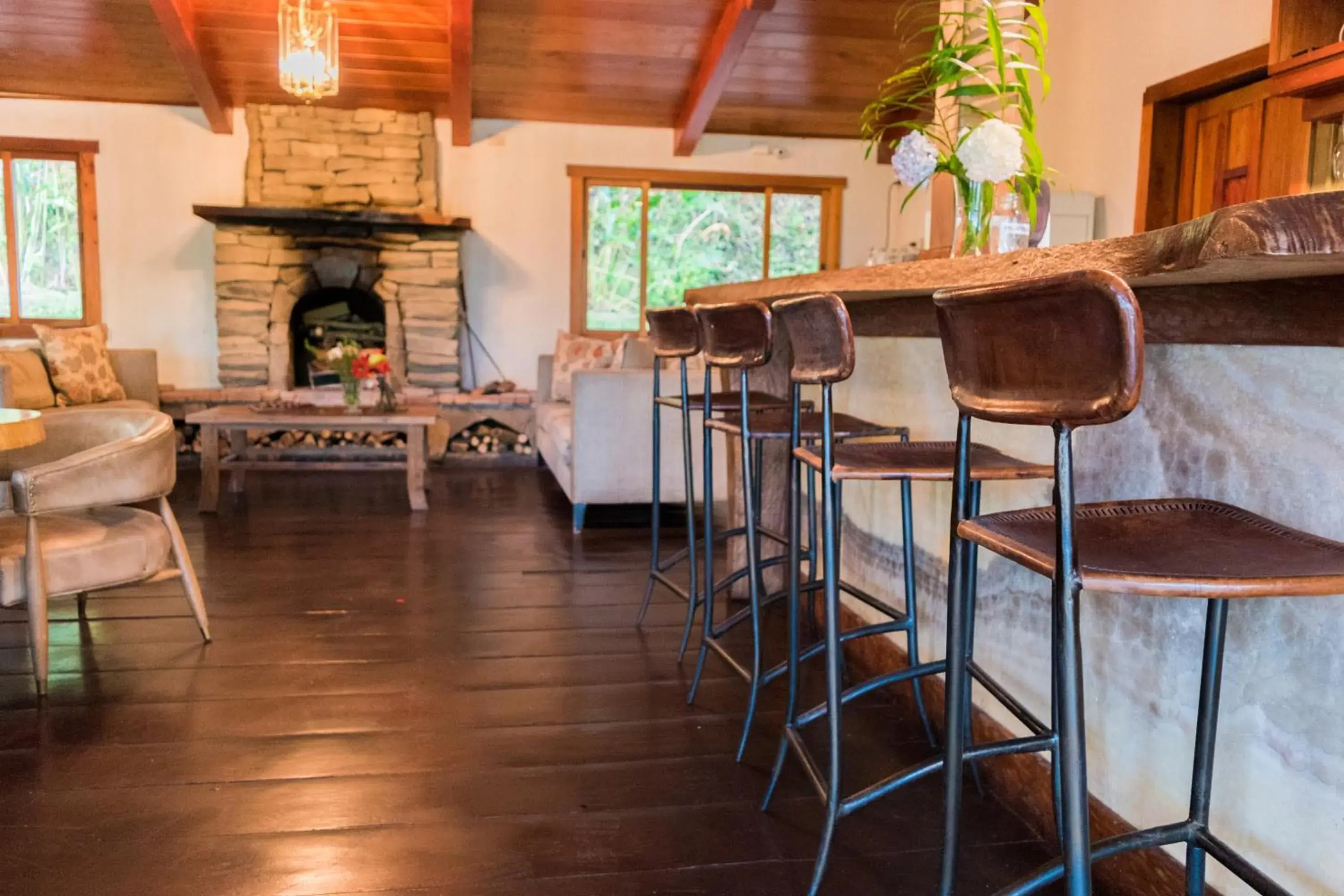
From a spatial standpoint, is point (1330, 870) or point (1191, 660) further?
point (1191, 660)

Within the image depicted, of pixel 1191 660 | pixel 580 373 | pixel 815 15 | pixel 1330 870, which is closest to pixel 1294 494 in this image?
pixel 1191 660

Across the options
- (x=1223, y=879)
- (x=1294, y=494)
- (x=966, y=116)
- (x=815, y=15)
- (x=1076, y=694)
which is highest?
(x=815, y=15)

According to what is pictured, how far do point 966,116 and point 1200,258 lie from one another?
90.2 inches

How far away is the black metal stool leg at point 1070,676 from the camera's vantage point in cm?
100

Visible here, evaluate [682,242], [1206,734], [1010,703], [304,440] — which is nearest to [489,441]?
[304,440]

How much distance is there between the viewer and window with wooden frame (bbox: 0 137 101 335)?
22.0 ft

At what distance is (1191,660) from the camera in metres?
1.51

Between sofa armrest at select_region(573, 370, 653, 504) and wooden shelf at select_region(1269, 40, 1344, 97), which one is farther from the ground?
wooden shelf at select_region(1269, 40, 1344, 97)

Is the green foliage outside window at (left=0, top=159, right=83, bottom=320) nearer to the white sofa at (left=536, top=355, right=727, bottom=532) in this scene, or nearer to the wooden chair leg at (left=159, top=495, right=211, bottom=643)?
the white sofa at (left=536, top=355, right=727, bottom=532)

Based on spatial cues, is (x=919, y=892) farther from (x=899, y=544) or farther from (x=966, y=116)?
(x=966, y=116)

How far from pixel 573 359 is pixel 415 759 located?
14.4ft

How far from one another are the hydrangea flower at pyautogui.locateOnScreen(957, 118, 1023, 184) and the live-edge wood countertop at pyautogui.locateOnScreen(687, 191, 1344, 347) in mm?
309

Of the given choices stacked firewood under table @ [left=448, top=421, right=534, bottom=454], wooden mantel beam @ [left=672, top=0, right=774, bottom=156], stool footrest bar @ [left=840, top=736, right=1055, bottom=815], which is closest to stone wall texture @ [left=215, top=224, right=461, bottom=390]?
stacked firewood under table @ [left=448, top=421, right=534, bottom=454]

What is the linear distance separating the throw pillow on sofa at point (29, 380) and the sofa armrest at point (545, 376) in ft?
9.20
